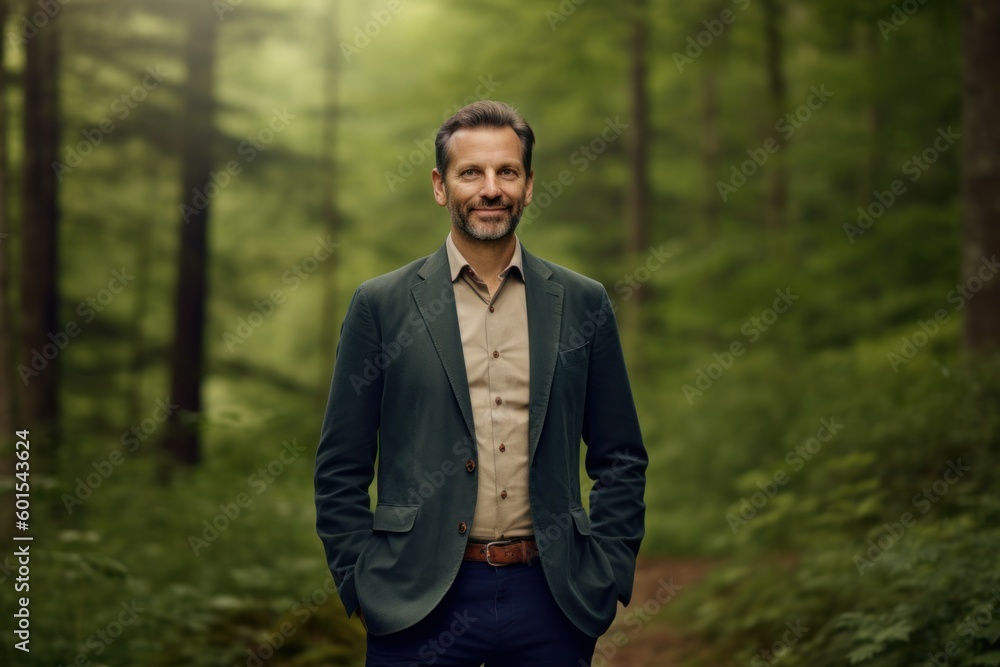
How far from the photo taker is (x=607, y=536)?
3.14 meters

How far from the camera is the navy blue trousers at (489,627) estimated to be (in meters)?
2.87

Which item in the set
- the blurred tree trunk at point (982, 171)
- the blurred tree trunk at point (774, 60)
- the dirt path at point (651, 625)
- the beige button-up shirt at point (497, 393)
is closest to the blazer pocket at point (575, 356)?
the beige button-up shirt at point (497, 393)

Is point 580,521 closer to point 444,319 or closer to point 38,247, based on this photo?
point 444,319

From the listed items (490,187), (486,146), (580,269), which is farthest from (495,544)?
(580,269)

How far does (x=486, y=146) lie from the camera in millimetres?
3061

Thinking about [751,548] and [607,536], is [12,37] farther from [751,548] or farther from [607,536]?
[607,536]

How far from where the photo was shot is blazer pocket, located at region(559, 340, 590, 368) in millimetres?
3090

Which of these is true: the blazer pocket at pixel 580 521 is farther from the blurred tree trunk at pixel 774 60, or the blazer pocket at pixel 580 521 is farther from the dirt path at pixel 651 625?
the blurred tree trunk at pixel 774 60

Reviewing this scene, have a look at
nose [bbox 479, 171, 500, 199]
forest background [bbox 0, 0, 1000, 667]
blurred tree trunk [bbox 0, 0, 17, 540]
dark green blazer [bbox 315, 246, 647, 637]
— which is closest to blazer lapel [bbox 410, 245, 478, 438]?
dark green blazer [bbox 315, 246, 647, 637]

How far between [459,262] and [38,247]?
35.3 feet

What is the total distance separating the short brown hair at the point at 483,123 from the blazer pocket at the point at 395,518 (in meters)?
1.07

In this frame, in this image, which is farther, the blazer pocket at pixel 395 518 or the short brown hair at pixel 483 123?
the short brown hair at pixel 483 123

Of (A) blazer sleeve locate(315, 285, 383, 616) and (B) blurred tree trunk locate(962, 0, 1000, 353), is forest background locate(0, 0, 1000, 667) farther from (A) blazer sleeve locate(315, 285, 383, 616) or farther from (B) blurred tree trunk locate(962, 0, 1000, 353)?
(A) blazer sleeve locate(315, 285, 383, 616)

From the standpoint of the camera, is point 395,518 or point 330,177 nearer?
point 395,518
